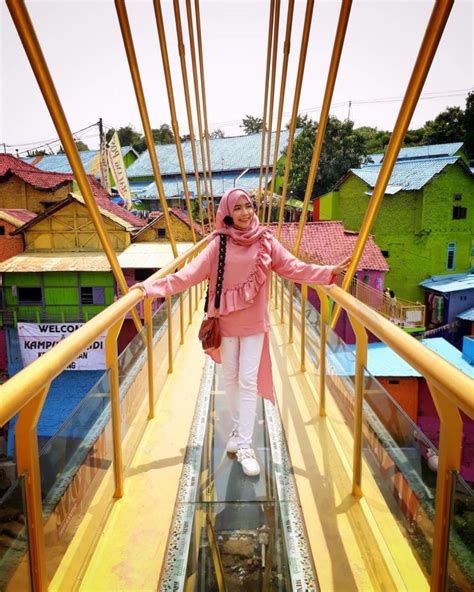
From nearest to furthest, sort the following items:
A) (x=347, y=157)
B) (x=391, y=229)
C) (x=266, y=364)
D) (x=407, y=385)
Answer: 1. (x=266, y=364)
2. (x=407, y=385)
3. (x=391, y=229)
4. (x=347, y=157)

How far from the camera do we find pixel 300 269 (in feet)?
6.82

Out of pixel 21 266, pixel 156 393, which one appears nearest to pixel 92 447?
pixel 156 393

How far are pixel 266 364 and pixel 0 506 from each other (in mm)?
1446

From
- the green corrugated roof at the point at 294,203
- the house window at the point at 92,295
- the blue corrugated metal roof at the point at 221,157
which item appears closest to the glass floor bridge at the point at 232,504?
the house window at the point at 92,295

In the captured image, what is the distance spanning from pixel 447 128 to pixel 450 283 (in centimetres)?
1374

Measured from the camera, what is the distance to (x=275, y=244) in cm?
204

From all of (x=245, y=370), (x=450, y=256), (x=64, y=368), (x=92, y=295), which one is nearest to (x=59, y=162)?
(x=92, y=295)

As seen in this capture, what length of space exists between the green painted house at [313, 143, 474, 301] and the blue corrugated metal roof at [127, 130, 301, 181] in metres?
9.15

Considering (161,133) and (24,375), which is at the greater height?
(161,133)

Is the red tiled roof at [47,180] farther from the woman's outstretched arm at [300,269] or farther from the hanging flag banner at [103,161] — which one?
the woman's outstretched arm at [300,269]

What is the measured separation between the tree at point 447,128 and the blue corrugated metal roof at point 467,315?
1384cm

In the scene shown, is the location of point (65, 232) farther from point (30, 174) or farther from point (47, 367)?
point (47, 367)

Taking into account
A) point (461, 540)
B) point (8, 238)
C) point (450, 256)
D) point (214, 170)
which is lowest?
point (450, 256)

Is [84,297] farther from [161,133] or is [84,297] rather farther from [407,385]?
[161,133]
